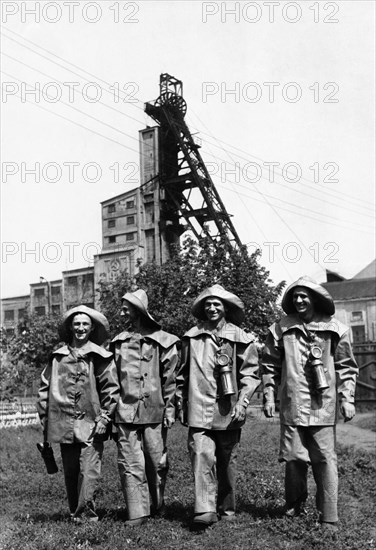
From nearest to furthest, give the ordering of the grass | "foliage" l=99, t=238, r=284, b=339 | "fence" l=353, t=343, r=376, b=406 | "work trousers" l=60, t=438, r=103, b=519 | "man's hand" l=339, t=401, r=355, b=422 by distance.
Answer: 1. "man's hand" l=339, t=401, r=355, b=422
2. "work trousers" l=60, t=438, r=103, b=519
3. the grass
4. "foliage" l=99, t=238, r=284, b=339
5. "fence" l=353, t=343, r=376, b=406

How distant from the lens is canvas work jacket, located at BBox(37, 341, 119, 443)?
635 centimetres

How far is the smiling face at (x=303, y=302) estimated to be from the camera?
A: 6.42 metres

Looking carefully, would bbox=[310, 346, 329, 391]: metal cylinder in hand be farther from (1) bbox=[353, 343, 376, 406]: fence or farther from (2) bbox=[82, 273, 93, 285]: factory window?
(2) bbox=[82, 273, 93, 285]: factory window

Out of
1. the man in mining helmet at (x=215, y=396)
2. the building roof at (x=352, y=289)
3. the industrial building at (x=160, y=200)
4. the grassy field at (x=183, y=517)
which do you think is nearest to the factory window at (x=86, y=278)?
the industrial building at (x=160, y=200)

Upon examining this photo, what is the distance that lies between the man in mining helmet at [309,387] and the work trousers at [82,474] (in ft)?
5.82

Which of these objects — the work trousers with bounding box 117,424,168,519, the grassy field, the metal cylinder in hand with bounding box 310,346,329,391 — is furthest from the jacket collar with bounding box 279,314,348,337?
the grassy field

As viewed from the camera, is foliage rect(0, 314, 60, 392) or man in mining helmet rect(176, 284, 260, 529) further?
foliage rect(0, 314, 60, 392)

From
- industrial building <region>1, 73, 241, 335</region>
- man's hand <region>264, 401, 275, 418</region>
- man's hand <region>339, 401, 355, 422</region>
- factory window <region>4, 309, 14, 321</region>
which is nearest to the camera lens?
man's hand <region>339, 401, 355, 422</region>

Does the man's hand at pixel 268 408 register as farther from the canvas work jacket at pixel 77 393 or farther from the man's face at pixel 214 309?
the canvas work jacket at pixel 77 393

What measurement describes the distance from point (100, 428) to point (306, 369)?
210 centimetres

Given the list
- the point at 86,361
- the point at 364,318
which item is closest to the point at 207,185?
the point at 364,318

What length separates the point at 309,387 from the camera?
6195 millimetres

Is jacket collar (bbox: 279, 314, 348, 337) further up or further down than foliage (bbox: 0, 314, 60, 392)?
further down

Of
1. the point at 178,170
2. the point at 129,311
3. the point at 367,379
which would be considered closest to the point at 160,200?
the point at 178,170
